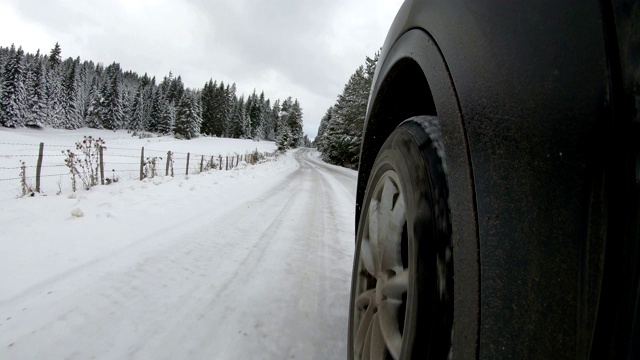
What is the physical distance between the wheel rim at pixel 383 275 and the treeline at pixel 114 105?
69257 mm

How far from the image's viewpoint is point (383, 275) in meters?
1.12

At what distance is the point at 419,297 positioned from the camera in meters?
0.81

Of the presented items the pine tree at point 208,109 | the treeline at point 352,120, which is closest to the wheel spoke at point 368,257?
the treeline at point 352,120

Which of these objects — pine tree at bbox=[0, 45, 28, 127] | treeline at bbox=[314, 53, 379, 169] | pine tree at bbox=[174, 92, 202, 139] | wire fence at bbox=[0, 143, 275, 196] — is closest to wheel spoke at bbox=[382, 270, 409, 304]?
wire fence at bbox=[0, 143, 275, 196]

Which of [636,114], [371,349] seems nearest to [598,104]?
[636,114]

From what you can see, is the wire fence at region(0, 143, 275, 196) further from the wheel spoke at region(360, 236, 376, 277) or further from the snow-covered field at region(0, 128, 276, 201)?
the wheel spoke at region(360, 236, 376, 277)

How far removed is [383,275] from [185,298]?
179 cm

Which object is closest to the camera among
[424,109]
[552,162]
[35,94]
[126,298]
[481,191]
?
[552,162]

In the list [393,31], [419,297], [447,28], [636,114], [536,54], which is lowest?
[419,297]

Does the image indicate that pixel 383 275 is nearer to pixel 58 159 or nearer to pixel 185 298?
pixel 185 298

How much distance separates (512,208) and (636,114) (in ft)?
0.72

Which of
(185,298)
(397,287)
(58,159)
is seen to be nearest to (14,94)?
(58,159)

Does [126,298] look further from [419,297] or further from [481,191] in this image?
[481,191]

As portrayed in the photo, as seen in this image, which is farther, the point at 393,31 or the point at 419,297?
the point at 393,31
